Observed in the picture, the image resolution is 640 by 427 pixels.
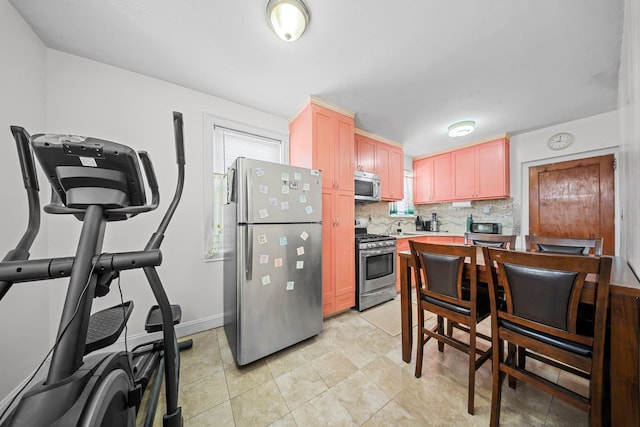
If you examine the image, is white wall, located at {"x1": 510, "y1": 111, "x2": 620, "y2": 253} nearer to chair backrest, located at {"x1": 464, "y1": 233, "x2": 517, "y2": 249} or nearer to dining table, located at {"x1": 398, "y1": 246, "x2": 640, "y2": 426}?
chair backrest, located at {"x1": 464, "y1": 233, "x2": 517, "y2": 249}

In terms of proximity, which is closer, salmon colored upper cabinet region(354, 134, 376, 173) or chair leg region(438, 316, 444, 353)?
chair leg region(438, 316, 444, 353)

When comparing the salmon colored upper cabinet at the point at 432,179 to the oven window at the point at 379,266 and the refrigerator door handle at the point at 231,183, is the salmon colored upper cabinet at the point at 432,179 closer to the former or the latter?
the oven window at the point at 379,266

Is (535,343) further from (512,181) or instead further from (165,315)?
(512,181)

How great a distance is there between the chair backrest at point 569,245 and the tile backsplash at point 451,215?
5.98 feet

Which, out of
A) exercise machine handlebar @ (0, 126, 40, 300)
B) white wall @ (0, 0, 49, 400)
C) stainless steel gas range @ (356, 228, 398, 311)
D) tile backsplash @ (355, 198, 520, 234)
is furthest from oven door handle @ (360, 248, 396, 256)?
white wall @ (0, 0, 49, 400)

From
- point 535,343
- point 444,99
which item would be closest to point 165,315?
point 535,343

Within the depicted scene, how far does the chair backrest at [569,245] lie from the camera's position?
5.62 feet

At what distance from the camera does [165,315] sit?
104cm

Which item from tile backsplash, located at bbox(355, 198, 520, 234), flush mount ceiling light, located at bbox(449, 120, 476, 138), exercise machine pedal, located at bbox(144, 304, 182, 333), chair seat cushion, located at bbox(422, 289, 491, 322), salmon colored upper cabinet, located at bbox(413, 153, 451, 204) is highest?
flush mount ceiling light, located at bbox(449, 120, 476, 138)

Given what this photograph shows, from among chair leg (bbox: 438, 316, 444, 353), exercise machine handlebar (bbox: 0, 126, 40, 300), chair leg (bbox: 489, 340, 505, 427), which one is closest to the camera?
exercise machine handlebar (bbox: 0, 126, 40, 300)

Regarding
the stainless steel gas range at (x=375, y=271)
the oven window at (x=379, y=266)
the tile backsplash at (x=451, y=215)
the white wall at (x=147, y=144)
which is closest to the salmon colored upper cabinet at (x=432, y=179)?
the tile backsplash at (x=451, y=215)

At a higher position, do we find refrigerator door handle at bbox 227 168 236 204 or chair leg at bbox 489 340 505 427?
refrigerator door handle at bbox 227 168 236 204

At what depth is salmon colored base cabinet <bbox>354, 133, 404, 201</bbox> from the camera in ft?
10.6

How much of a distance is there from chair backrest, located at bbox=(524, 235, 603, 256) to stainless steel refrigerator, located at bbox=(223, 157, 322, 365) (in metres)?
1.98
